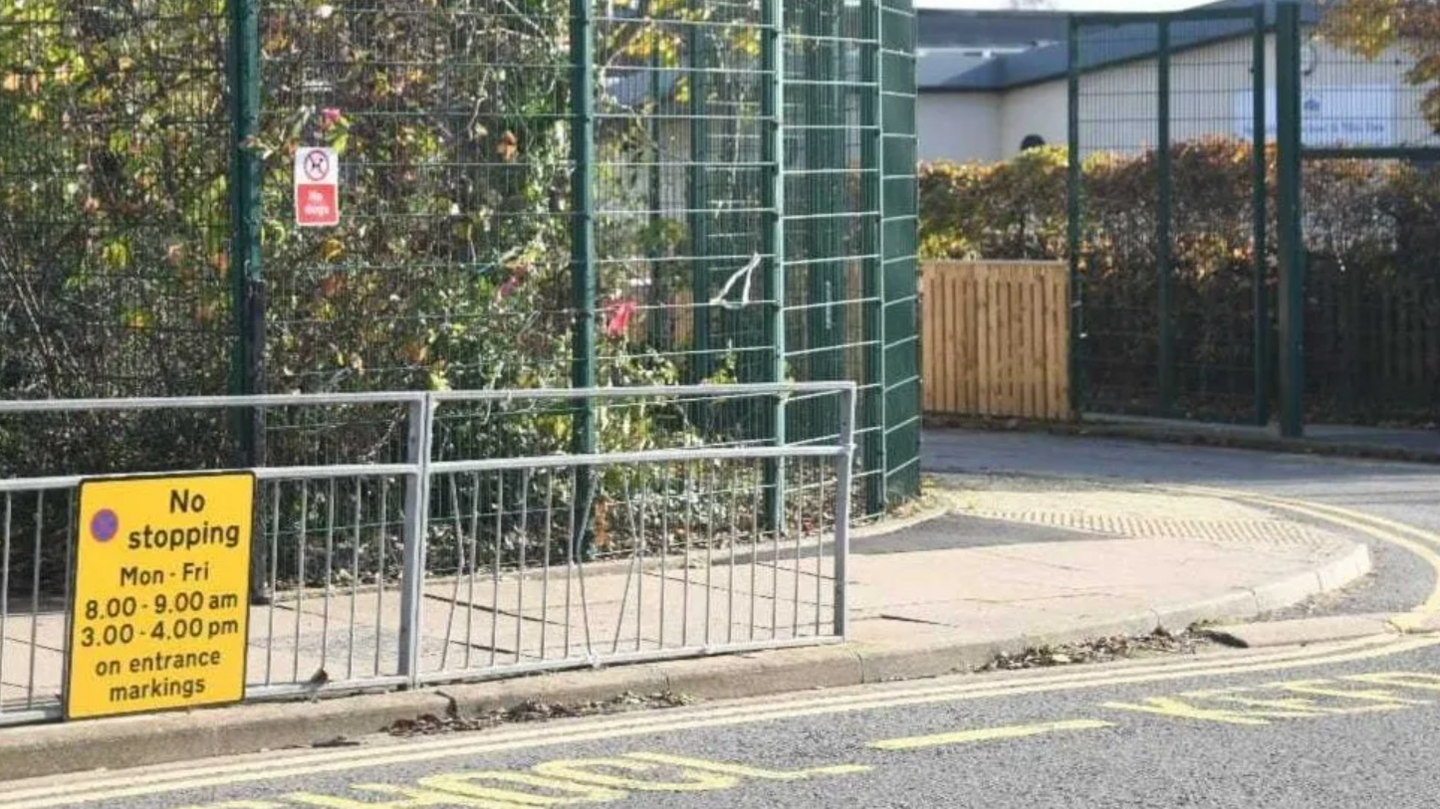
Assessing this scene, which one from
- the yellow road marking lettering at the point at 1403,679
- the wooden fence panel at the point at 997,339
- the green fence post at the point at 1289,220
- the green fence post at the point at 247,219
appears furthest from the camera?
the wooden fence panel at the point at 997,339

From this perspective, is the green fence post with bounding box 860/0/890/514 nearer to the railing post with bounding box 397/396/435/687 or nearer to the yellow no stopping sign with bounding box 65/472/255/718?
the railing post with bounding box 397/396/435/687

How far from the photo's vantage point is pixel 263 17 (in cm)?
1149

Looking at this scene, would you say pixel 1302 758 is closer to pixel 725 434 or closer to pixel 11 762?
pixel 11 762

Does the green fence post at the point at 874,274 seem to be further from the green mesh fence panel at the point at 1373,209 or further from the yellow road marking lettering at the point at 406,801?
the green mesh fence panel at the point at 1373,209

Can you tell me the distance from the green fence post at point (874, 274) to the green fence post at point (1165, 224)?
314 inches

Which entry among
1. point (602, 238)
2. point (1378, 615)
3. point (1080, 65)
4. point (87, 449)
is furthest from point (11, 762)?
point (1080, 65)

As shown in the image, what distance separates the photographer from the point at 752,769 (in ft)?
26.5

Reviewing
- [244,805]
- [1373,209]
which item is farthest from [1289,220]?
[244,805]

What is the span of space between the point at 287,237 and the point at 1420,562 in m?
6.41

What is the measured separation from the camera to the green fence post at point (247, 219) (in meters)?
11.2

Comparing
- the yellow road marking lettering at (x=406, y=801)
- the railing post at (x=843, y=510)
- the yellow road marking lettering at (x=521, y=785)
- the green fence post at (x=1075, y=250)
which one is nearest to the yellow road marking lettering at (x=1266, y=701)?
the railing post at (x=843, y=510)

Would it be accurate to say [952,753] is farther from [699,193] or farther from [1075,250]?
[1075,250]

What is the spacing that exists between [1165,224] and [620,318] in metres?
10.7

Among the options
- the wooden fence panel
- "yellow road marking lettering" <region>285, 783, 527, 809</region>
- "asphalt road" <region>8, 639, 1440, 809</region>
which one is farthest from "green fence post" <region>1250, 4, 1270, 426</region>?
"yellow road marking lettering" <region>285, 783, 527, 809</region>
